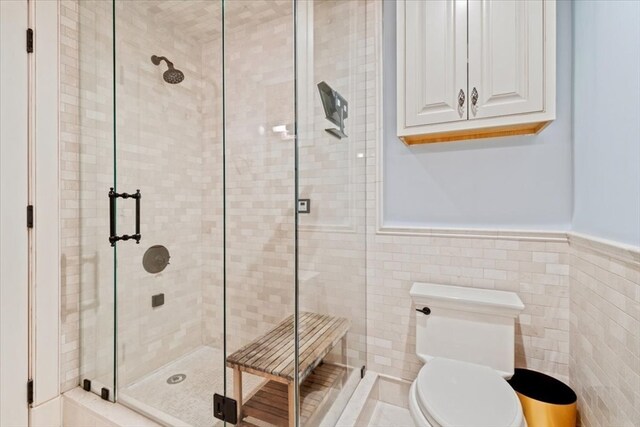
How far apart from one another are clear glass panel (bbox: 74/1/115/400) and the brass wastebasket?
80.2 inches

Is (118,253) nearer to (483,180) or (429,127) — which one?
(429,127)

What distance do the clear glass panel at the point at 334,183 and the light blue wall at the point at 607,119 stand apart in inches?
38.8

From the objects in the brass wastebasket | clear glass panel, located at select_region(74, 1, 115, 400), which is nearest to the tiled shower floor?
clear glass panel, located at select_region(74, 1, 115, 400)

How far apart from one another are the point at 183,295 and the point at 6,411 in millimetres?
938

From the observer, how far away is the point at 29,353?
149 centimetres

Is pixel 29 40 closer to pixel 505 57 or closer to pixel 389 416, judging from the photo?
pixel 505 57

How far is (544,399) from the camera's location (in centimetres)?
137

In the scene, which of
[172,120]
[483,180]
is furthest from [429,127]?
[172,120]

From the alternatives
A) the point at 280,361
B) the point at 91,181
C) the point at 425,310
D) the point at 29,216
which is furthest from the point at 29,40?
the point at 425,310

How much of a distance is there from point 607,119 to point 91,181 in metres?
2.43

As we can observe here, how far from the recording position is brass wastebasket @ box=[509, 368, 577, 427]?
1240 millimetres

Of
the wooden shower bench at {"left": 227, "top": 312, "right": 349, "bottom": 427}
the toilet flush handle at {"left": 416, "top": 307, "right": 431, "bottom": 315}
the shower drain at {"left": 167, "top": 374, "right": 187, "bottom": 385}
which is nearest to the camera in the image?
the wooden shower bench at {"left": 227, "top": 312, "right": 349, "bottom": 427}

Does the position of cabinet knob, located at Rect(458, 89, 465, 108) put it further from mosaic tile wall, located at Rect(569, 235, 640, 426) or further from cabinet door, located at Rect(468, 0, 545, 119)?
mosaic tile wall, located at Rect(569, 235, 640, 426)

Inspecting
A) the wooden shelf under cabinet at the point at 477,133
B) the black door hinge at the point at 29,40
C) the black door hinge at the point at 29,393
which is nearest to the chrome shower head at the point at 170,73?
the black door hinge at the point at 29,40
